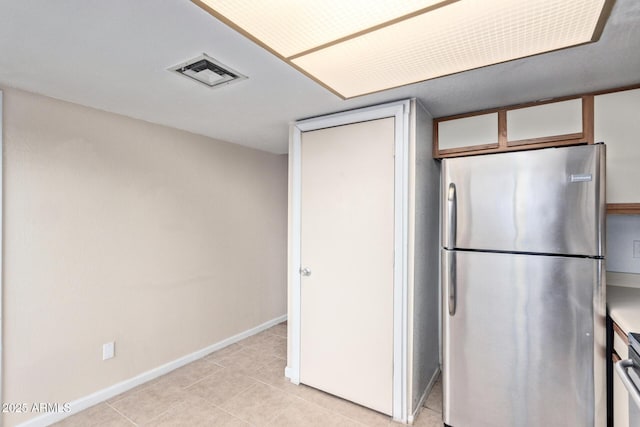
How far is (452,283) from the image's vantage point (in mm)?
1909

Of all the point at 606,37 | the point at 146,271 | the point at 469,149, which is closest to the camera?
the point at 606,37

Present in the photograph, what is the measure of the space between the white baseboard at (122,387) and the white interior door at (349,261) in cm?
114

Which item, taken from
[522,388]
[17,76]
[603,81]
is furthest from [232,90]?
[522,388]

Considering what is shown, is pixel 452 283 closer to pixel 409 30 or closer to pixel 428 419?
pixel 428 419

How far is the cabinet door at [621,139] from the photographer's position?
184 centimetres

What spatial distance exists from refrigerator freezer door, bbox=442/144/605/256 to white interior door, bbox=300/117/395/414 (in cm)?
47

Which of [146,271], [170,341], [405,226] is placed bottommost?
[170,341]

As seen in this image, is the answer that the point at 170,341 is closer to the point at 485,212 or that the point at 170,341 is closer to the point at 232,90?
the point at 232,90

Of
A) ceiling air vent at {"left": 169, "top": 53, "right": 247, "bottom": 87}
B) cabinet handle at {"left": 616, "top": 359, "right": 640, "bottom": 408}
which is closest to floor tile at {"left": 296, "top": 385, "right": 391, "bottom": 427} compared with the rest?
cabinet handle at {"left": 616, "top": 359, "right": 640, "bottom": 408}

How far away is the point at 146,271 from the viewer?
8.89 feet

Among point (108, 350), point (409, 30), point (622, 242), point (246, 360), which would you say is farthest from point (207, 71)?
point (622, 242)

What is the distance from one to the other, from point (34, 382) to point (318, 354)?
1940mm

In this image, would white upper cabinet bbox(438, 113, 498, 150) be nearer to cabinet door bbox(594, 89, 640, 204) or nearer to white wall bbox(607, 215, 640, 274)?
cabinet door bbox(594, 89, 640, 204)

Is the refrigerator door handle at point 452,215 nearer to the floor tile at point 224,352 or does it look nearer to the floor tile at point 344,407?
the floor tile at point 344,407
